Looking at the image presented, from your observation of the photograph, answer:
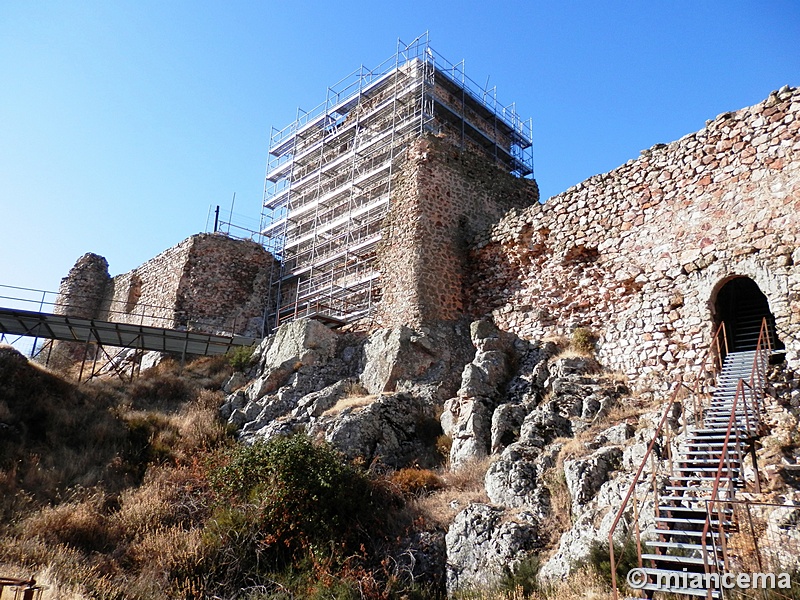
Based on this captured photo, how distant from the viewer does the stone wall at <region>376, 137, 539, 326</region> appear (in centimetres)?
1550

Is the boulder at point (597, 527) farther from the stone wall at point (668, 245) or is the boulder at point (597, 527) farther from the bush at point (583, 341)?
the bush at point (583, 341)

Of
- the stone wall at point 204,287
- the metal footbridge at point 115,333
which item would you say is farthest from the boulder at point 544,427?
the stone wall at point 204,287

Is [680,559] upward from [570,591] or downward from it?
upward

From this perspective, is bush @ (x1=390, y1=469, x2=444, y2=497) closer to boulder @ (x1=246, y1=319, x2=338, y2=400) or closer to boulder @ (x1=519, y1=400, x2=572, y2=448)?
boulder @ (x1=519, y1=400, x2=572, y2=448)

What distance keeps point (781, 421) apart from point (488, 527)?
435cm

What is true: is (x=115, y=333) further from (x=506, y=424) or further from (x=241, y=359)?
(x=506, y=424)

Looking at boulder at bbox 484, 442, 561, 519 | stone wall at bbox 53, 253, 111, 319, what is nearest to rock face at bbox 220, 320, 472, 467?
boulder at bbox 484, 442, 561, 519

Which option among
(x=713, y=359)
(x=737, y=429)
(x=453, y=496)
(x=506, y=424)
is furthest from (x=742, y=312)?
Result: (x=453, y=496)

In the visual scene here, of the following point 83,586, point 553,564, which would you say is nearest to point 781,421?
point 553,564

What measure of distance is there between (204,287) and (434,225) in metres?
11.0

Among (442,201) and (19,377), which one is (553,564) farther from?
(19,377)

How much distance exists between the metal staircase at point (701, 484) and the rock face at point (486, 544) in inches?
57.4

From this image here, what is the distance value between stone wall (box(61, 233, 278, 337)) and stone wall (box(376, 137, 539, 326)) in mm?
8844

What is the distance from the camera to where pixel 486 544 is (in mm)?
8641
